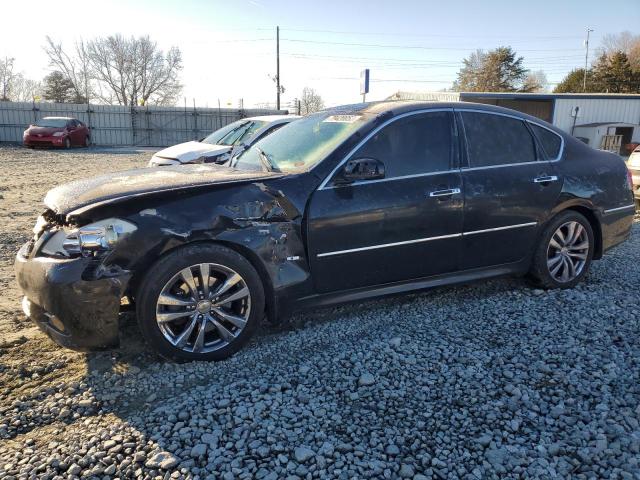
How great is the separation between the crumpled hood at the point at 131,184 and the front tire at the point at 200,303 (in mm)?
454

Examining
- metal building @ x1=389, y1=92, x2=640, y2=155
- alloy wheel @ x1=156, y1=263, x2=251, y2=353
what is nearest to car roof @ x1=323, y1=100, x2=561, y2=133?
alloy wheel @ x1=156, y1=263, x2=251, y2=353

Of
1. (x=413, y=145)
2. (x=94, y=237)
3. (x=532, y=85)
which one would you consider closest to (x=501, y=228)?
(x=413, y=145)

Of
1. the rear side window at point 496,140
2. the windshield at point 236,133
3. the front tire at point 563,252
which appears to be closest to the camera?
the rear side window at point 496,140

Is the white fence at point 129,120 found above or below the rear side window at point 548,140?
above

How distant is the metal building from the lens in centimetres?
3219

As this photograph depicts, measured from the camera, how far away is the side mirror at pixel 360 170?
3.58m

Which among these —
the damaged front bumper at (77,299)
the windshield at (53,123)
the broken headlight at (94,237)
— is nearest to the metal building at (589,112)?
the windshield at (53,123)

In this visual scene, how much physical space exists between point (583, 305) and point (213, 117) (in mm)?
31121

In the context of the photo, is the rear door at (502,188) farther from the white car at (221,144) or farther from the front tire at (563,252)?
the white car at (221,144)

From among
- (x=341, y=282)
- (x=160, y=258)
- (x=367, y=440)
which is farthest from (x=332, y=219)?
(x=367, y=440)

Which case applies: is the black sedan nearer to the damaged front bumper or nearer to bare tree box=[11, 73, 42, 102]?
the damaged front bumper

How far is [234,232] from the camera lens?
3.25 meters

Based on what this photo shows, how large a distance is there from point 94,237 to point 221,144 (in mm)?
7477

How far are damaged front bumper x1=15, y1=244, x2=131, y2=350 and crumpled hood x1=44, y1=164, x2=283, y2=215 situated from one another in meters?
0.36
